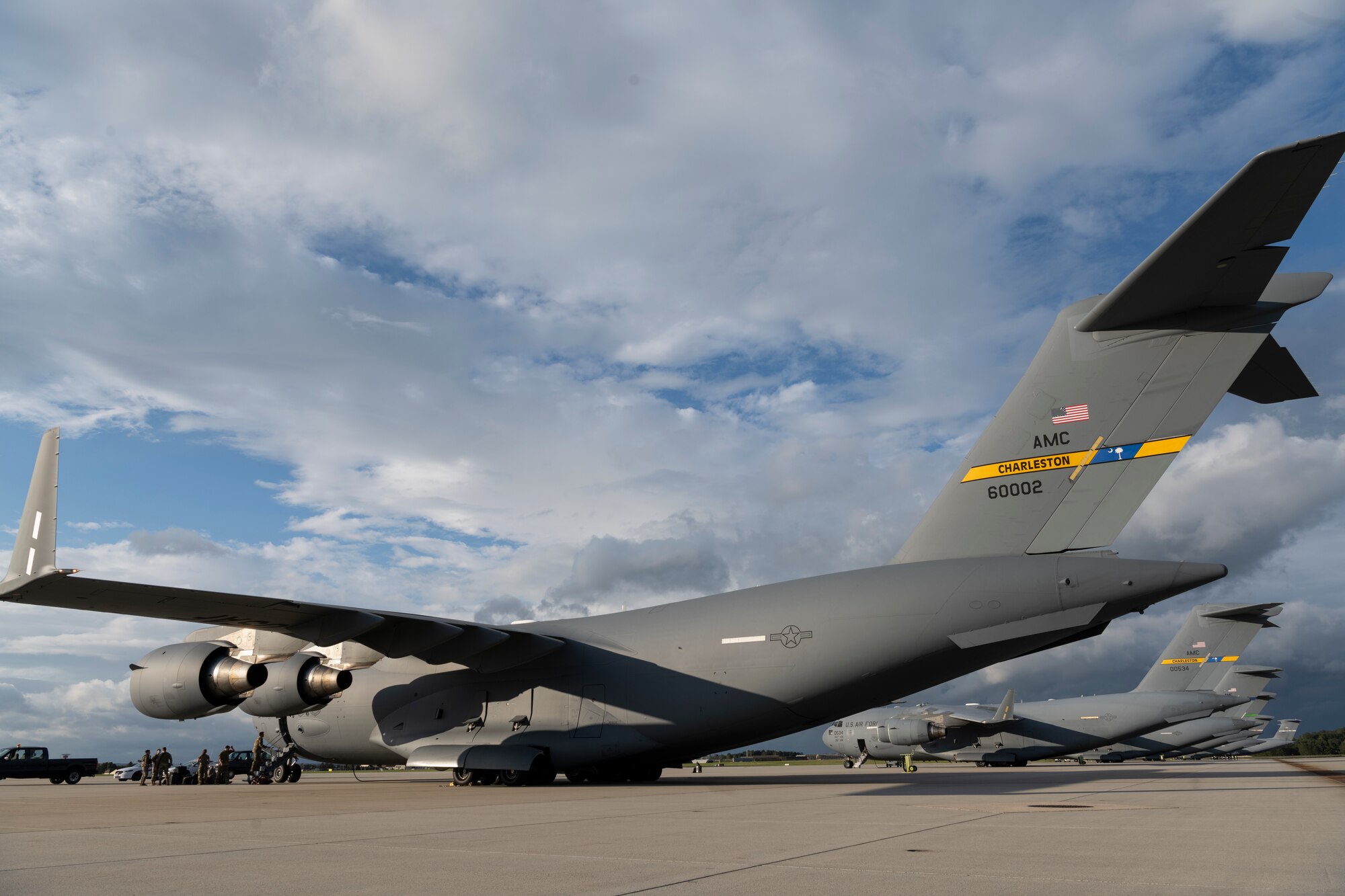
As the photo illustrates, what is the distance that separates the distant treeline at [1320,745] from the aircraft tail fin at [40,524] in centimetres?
10217

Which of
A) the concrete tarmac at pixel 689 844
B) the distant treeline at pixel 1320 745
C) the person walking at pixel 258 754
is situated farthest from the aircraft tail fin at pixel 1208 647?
the distant treeline at pixel 1320 745

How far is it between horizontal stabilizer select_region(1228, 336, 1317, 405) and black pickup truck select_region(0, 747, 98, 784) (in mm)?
26820

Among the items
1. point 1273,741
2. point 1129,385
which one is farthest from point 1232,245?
point 1273,741

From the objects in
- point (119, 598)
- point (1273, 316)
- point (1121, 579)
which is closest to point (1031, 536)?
point (1121, 579)

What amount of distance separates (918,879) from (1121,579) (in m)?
6.26

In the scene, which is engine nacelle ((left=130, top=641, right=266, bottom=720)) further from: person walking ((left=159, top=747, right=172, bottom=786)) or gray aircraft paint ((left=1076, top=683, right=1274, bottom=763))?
gray aircraft paint ((left=1076, top=683, right=1274, bottom=763))

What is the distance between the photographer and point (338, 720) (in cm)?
1589

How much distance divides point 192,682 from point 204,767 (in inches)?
307

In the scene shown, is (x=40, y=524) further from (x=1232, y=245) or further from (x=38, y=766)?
(x=38, y=766)

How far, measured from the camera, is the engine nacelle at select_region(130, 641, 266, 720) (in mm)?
13688

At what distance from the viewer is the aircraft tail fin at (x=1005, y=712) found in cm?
2633

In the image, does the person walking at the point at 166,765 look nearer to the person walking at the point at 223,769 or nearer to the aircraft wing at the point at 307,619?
the person walking at the point at 223,769

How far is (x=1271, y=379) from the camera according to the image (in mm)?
9062

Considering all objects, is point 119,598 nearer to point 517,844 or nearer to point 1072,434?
point 517,844
